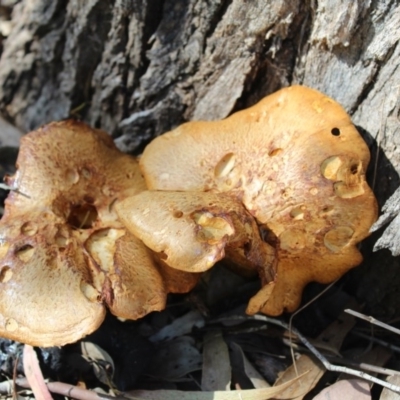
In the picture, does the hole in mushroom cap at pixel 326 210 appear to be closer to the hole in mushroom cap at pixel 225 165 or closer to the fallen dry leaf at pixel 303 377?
the hole in mushroom cap at pixel 225 165

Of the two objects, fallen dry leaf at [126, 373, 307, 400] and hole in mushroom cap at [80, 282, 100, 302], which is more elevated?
hole in mushroom cap at [80, 282, 100, 302]

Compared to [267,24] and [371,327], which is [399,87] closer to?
[267,24]

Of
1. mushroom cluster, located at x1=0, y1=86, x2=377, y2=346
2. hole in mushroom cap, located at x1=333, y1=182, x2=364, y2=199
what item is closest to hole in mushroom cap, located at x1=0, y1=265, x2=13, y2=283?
mushroom cluster, located at x1=0, y1=86, x2=377, y2=346

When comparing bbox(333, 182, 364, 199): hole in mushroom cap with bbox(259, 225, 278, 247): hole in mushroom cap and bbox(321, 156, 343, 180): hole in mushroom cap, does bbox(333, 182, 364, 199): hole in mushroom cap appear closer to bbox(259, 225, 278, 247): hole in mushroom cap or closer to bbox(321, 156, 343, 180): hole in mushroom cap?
bbox(321, 156, 343, 180): hole in mushroom cap

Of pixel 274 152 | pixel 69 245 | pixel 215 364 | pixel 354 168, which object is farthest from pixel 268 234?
pixel 69 245

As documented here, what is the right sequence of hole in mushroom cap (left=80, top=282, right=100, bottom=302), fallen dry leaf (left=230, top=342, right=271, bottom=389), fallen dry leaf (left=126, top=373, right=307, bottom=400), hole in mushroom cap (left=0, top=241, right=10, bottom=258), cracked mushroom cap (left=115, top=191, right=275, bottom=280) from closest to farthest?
cracked mushroom cap (left=115, top=191, right=275, bottom=280) < hole in mushroom cap (left=80, top=282, right=100, bottom=302) < hole in mushroom cap (left=0, top=241, right=10, bottom=258) < fallen dry leaf (left=126, top=373, right=307, bottom=400) < fallen dry leaf (left=230, top=342, right=271, bottom=389)

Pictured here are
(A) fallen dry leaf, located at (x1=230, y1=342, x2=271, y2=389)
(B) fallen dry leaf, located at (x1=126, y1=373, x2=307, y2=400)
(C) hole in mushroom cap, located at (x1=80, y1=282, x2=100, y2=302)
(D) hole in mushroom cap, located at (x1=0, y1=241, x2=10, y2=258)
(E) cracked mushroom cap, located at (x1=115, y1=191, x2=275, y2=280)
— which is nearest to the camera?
(E) cracked mushroom cap, located at (x1=115, y1=191, x2=275, y2=280)

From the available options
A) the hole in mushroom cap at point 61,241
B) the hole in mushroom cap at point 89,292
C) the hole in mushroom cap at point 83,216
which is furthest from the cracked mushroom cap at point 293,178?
the hole in mushroom cap at point 89,292
